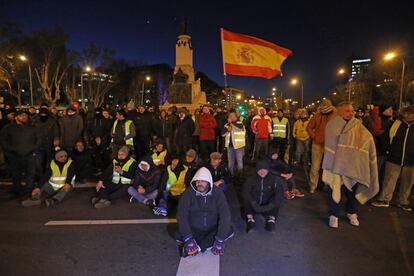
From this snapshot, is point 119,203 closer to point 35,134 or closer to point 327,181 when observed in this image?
point 35,134

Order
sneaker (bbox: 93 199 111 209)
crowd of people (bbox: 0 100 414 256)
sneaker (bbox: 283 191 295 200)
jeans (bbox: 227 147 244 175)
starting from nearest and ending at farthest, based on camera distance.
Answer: crowd of people (bbox: 0 100 414 256), sneaker (bbox: 93 199 111 209), sneaker (bbox: 283 191 295 200), jeans (bbox: 227 147 244 175)

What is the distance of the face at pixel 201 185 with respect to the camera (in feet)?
12.2

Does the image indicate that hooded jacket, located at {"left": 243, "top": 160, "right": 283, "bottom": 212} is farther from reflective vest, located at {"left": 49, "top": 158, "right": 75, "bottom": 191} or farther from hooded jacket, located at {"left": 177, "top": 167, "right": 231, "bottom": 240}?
reflective vest, located at {"left": 49, "top": 158, "right": 75, "bottom": 191}

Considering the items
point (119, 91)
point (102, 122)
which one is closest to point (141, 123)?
point (102, 122)

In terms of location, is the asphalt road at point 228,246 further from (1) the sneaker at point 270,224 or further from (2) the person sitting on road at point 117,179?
(2) the person sitting on road at point 117,179

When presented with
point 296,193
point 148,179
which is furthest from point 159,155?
point 296,193

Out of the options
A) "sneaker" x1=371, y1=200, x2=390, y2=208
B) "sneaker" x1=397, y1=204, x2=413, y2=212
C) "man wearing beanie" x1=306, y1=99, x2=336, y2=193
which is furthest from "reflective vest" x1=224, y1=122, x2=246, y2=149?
"sneaker" x1=397, y1=204, x2=413, y2=212

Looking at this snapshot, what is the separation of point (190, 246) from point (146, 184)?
245 centimetres

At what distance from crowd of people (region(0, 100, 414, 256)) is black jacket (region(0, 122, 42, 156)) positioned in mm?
20

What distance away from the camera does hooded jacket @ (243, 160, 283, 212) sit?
4605 millimetres

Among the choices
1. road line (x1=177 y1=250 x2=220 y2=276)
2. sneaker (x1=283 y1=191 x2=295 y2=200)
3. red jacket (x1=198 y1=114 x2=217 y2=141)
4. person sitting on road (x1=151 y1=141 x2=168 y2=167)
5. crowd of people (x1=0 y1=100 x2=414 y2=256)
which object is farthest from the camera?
red jacket (x1=198 y1=114 x2=217 y2=141)

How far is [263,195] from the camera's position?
4695 mm

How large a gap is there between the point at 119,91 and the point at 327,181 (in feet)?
185

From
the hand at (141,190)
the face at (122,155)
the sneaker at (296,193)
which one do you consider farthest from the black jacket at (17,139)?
the sneaker at (296,193)
